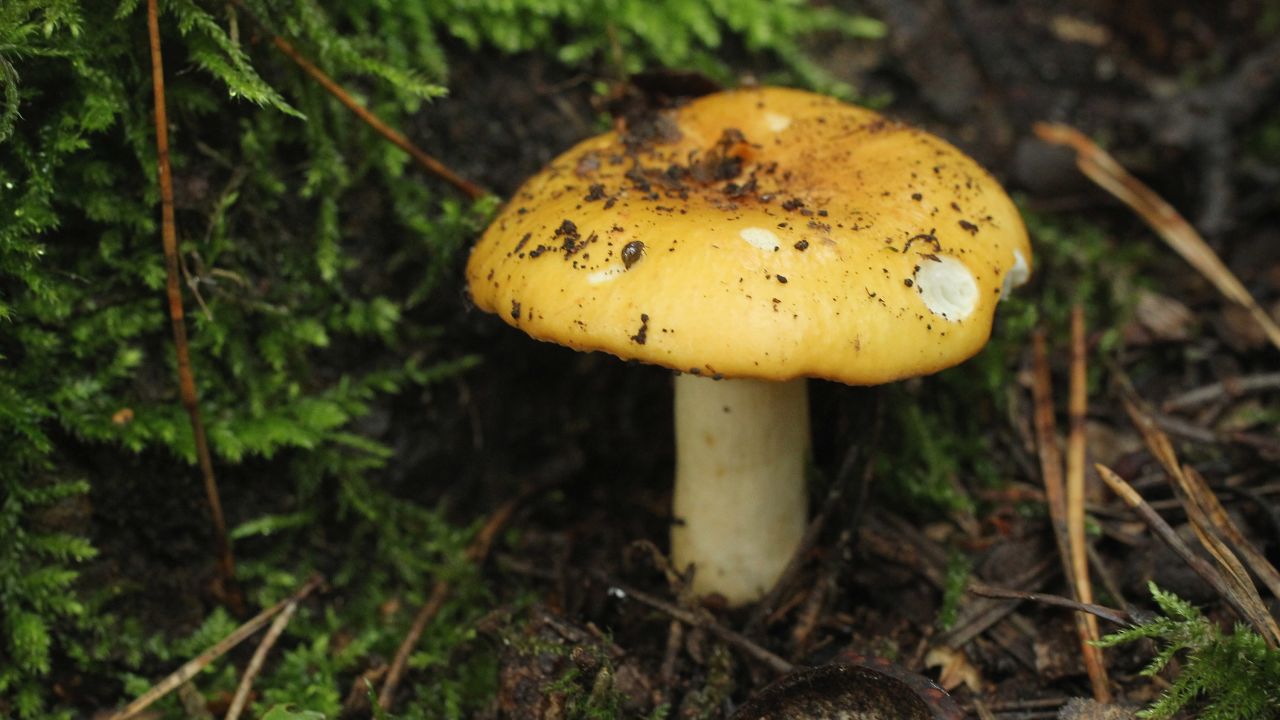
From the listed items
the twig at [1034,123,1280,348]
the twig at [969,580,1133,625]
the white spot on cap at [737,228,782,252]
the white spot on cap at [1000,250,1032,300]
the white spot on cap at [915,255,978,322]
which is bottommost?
the twig at [969,580,1133,625]

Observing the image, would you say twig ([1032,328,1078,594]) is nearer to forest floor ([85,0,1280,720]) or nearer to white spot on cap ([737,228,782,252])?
forest floor ([85,0,1280,720])

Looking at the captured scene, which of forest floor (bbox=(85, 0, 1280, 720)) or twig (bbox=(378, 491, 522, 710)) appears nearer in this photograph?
forest floor (bbox=(85, 0, 1280, 720))

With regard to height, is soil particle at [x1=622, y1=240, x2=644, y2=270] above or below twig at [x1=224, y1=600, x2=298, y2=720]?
above

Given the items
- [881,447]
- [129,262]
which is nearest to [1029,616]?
[881,447]

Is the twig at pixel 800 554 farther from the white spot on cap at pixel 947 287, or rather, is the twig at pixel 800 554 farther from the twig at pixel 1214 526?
the twig at pixel 1214 526

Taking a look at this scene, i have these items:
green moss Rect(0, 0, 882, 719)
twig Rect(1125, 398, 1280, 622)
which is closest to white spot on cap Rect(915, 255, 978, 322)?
twig Rect(1125, 398, 1280, 622)

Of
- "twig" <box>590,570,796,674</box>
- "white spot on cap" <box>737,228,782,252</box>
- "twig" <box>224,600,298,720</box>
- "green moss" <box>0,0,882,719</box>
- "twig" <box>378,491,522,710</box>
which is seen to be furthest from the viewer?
"twig" <box>378,491,522,710</box>

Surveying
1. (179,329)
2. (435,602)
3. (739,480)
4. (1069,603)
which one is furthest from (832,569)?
(179,329)

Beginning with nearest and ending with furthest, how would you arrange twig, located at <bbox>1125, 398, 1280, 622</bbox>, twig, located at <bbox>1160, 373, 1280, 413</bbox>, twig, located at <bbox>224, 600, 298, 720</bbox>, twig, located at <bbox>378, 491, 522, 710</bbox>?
twig, located at <bbox>1125, 398, 1280, 622</bbox> < twig, located at <bbox>224, 600, 298, 720</bbox> < twig, located at <bbox>378, 491, 522, 710</bbox> < twig, located at <bbox>1160, 373, 1280, 413</bbox>
